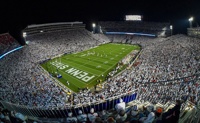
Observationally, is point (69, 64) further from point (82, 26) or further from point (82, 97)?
point (82, 26)

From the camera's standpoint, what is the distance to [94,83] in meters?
22.3

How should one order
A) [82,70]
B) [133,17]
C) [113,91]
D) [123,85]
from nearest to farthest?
[113,91], [123,85], [82,70], [133,17]

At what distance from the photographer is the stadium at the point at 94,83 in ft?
29.9

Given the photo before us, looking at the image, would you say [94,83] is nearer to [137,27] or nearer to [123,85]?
[123,85]

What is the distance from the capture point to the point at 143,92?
1253 centimetres

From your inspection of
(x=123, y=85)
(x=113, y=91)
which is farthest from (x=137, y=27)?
(x=113, y=91)

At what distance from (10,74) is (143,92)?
64.4 ft

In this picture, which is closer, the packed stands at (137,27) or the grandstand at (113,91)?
the grandstand at (113,91)

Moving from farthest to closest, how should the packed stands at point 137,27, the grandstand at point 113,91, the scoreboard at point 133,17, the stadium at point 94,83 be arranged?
the scoreboard at point 133,17
the packed stands at point 137,27
the grandstand at point 113,91
the stadium at point 94,83

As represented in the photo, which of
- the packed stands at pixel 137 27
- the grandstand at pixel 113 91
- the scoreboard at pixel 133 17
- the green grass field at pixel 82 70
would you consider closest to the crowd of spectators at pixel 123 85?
the grandstand at pixel 113 91

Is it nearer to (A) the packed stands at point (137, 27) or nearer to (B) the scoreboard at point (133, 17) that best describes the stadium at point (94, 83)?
(A) the packed stands at point (137, 27)

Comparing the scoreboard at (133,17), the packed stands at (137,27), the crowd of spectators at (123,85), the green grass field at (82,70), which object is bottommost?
the green grass field at (82,70)

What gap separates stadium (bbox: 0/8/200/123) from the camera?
911cm

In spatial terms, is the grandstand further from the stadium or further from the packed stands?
the packed stands
